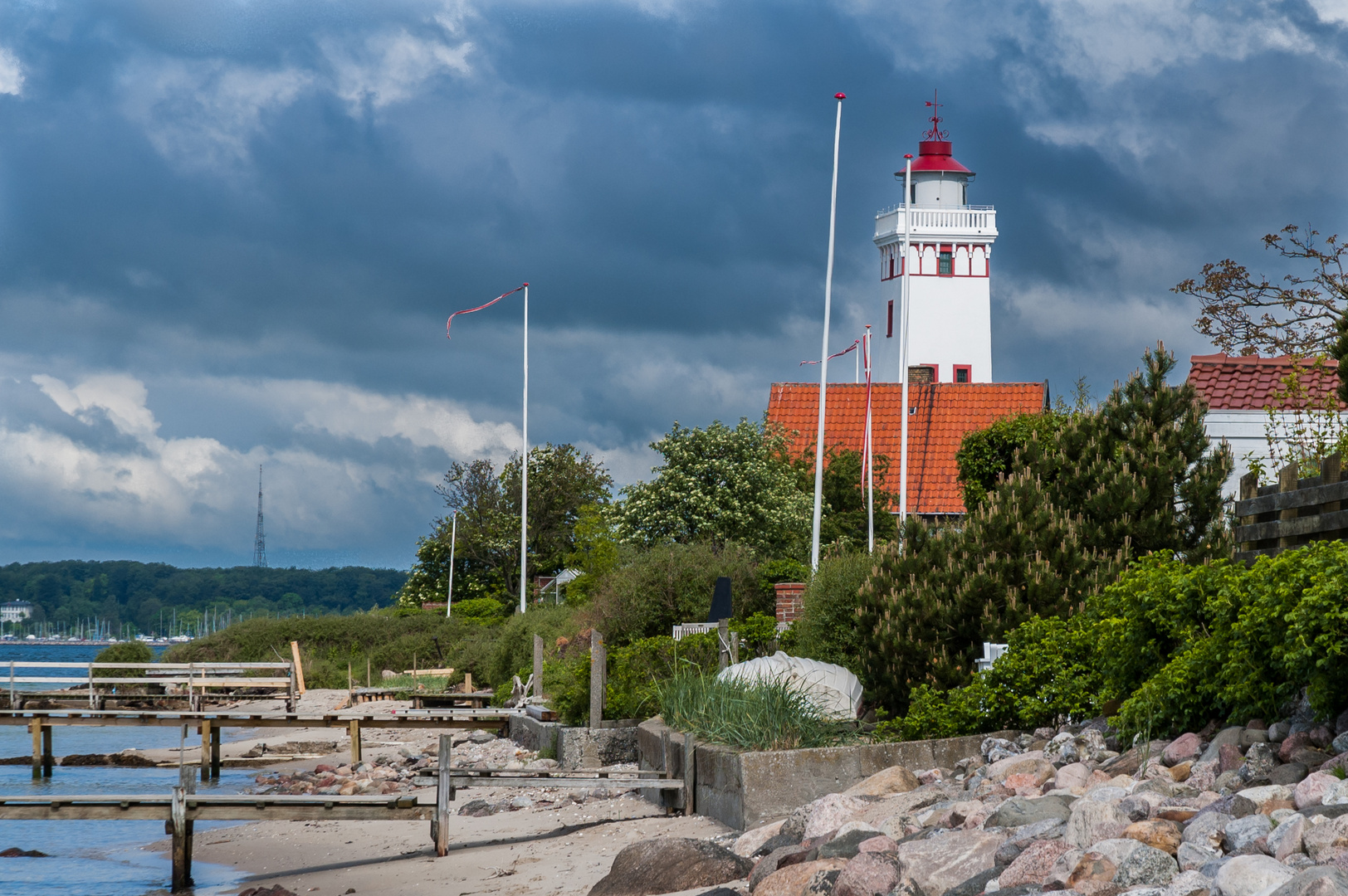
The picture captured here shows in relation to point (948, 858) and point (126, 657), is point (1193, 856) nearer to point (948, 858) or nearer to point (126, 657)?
point (948, 858)

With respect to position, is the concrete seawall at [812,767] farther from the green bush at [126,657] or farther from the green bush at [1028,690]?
the green bush at [126,657]

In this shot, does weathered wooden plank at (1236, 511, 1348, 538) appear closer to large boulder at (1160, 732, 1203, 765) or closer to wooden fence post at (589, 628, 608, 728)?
large boulder at (1160, 732, 1203, 765)

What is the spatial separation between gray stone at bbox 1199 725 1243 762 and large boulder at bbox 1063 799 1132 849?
1370 millimetres

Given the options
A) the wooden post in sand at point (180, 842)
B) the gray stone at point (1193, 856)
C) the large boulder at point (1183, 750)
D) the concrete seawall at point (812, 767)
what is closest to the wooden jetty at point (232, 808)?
the wooden post in sand at point (180, 842)

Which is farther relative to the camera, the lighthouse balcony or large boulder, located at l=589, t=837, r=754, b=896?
the lighthouse balcony

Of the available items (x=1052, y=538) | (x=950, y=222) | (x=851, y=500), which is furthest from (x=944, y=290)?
(x=1052, y=538)

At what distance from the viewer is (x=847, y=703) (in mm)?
14250

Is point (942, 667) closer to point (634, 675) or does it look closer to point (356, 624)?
point (634, 675)

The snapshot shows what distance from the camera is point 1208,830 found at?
6.69 m

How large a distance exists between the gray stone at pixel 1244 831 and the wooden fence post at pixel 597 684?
41.5 feet

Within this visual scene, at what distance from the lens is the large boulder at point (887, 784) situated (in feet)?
35.7

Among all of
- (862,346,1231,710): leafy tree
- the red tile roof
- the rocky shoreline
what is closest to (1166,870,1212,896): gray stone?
the rocky shoreline

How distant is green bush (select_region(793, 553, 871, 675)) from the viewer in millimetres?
16922

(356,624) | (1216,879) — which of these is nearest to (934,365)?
(356,624)
